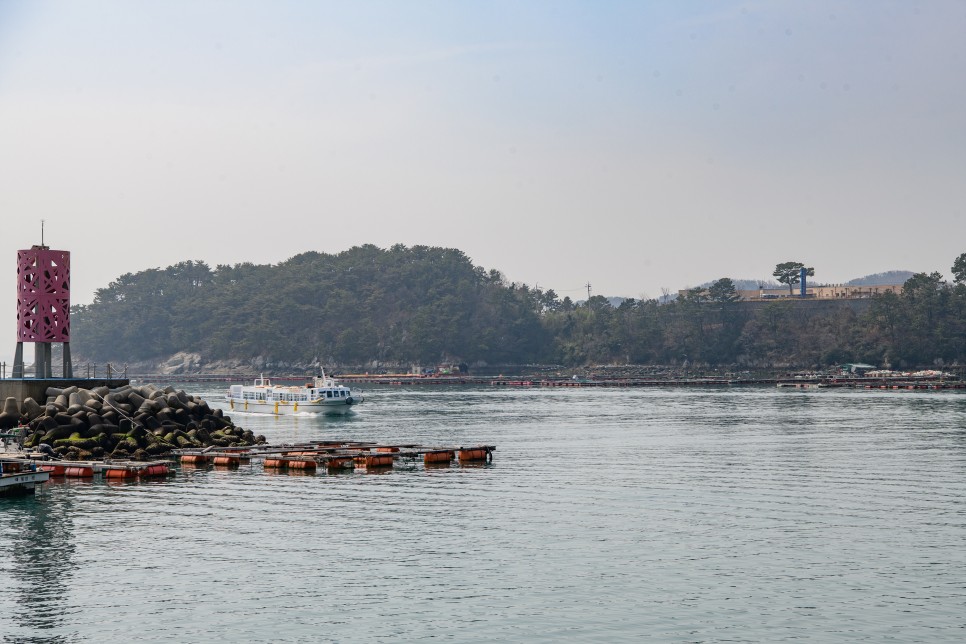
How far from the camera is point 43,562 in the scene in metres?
36.8

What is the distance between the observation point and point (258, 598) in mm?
32406

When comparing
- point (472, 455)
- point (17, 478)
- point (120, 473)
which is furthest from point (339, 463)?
point (17, 478)

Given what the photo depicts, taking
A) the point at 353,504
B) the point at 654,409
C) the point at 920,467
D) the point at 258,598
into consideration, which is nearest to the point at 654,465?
the point at 920,467

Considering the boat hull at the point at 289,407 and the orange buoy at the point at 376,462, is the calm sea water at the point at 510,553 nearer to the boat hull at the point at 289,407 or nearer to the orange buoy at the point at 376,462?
the orange buoy at the point at 376,462

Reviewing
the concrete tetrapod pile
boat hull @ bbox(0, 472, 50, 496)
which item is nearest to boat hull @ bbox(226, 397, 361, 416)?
the concrete tetrapod pile

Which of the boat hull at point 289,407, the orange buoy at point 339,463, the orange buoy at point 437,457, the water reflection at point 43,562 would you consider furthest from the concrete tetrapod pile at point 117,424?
the boat hull at point 289,407

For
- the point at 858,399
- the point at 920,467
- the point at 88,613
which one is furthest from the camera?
the point at 858,399

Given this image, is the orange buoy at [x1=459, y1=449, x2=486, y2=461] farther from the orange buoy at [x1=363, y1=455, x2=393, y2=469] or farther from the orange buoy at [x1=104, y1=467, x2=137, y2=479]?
the orange buoy at [x1=104, y1=467, x2=137, y2=479]

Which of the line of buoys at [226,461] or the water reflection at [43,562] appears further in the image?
the line of buoys at [226,461]

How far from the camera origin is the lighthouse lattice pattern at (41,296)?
72688 mm

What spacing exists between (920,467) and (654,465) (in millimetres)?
15462

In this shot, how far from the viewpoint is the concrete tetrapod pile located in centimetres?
6438

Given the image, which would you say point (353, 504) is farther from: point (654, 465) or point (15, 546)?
point (654, 465)

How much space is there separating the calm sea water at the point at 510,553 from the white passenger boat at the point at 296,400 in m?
55.9
